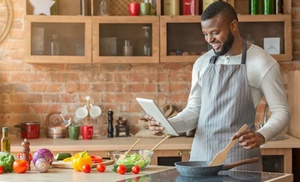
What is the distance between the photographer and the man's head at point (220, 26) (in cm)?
373

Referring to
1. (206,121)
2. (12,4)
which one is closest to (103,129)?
(12,4)

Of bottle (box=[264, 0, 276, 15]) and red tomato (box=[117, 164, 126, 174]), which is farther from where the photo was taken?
bottle (box=[264, 0, 276, 15])

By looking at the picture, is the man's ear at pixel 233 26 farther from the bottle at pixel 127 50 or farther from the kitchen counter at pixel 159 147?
the bottle at pixel 127 50

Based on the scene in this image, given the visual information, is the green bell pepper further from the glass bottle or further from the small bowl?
the glass bottle

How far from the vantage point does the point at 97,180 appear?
10.5 feet

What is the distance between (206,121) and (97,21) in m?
2.10

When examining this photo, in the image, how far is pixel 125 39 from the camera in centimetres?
569

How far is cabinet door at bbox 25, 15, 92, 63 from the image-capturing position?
18.3ft

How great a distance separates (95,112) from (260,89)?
2.36 m

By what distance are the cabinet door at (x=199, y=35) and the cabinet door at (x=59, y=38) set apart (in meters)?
0.65

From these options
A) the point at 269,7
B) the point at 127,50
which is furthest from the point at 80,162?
the point at 269,7

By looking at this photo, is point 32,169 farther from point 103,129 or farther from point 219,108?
point 103,129

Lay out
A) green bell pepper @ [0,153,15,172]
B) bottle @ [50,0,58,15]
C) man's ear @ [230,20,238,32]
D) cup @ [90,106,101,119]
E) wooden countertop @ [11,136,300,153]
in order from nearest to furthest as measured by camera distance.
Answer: green bell pepper @ [0,153,15,172], man's ear @ [230,20,238,32], wooden countertop @ [11,136,300,153], bottle @ [50,0,58,15], cup @ [90,106,101,119]

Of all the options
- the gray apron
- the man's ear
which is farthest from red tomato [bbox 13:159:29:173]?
the man's ear
